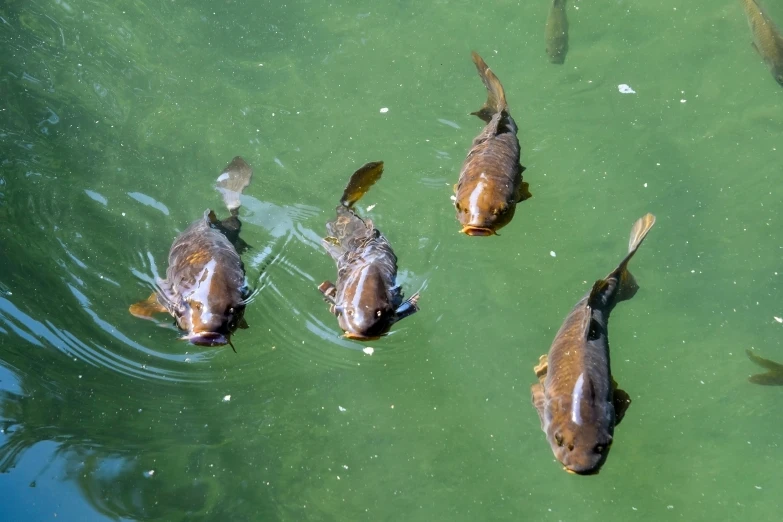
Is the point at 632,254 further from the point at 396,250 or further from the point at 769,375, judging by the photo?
the point at 396,250

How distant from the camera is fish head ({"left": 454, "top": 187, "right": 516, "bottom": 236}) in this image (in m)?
3.81

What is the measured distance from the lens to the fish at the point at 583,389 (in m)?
3.13

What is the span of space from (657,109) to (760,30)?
1.16 m

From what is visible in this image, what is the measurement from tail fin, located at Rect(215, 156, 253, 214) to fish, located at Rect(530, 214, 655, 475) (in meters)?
2.42

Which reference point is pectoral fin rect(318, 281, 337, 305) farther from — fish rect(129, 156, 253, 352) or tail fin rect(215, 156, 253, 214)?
tail fin rect(215, 156, 253, 214)

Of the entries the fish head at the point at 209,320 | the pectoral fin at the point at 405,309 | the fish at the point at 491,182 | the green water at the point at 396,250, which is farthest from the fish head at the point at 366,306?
the green water at the point at 396,250

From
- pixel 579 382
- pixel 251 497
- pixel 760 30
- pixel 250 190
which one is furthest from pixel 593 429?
pixel 760 30

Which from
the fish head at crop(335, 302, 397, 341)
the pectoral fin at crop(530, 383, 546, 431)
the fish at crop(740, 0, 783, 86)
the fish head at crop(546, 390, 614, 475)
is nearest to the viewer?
the fish head at crop(546, 390, 614, 475)

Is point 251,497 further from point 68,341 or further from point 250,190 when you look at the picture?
point 250,190

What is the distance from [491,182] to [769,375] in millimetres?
2135

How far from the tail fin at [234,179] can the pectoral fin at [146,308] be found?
3.26 feet

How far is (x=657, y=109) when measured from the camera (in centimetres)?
561

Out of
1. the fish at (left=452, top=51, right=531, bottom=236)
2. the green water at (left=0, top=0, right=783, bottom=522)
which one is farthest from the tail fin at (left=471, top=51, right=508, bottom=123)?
the green water at (left=0, top=0, right=783, bottom=522)

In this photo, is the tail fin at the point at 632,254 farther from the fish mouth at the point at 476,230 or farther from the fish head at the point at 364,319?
the fish head at the point at 364,319
